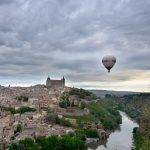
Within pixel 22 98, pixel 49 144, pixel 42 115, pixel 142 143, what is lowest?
pixel 49 144

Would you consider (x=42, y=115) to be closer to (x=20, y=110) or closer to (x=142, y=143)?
(x=20, y=110)

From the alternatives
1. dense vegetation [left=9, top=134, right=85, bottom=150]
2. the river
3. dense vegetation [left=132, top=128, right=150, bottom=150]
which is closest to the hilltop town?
the river

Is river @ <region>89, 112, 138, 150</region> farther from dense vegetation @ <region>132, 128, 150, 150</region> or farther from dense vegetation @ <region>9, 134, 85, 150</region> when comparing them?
dense vegetation @ <region>9, 134, 85, 150</region>

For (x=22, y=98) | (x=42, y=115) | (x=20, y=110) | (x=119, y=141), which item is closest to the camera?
(x=119, y=141)

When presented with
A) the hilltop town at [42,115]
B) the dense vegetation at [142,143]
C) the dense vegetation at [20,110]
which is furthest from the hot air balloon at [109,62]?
the dense vegetation at [20,110]

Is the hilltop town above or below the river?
above

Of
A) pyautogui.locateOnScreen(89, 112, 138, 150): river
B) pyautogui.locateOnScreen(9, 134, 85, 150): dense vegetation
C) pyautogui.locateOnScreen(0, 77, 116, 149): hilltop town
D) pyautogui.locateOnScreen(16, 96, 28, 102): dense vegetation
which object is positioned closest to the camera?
pyautogui.locateOnScreen(9, 134, 85, 150): dense vegetation

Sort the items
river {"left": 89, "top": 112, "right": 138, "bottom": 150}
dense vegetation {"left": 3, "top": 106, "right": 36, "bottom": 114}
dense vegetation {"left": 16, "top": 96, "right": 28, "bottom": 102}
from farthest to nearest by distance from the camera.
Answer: dense vegetation {"left": 16, "top": 96, "right": 28, "bottom": 102} < dense vegetation {"left": 3, "top": 106, "right": 36, "bottom": 114} < river {"left": 89, "top": 112, "right": 138, "bottom": 150}

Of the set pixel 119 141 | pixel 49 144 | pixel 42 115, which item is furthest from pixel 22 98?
pixel 49 144

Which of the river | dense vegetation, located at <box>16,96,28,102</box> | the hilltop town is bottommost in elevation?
the river

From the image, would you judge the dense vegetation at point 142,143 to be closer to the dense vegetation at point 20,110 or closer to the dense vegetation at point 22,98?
the dense vegetation at point 20,110
